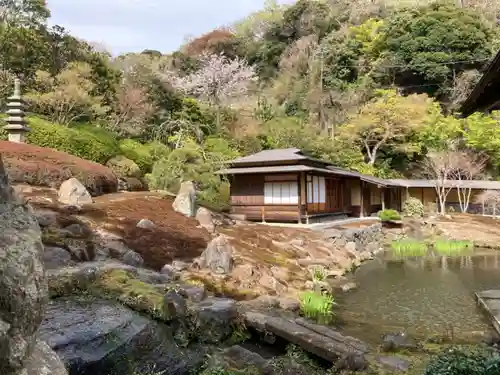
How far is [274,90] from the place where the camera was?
45.2 metres

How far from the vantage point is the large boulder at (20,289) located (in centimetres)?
185

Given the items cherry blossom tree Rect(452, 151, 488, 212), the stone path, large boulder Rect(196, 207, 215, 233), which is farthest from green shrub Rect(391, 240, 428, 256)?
cherry blossom tree Rect(452, 151, 488, 212)

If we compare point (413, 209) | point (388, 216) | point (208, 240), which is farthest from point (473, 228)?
point (208, 240)

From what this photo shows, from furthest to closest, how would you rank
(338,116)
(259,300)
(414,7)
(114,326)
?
(414,7) < (338,116) < (259,300) < (114,326)

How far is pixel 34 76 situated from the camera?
2244cm

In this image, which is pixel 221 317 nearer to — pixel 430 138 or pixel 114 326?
pixel 114 326

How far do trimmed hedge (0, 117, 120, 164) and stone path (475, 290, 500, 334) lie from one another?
54.8ft

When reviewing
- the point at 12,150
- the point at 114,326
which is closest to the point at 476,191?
the point at 12,150

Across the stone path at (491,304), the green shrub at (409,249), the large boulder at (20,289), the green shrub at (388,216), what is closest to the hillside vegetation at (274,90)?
the green shrub at (388,216)

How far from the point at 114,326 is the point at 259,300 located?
4.38 meters

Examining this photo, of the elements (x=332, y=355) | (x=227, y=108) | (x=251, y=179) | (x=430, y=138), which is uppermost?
(x=227, y=108)

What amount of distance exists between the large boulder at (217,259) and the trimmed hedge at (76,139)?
11946 millimetres

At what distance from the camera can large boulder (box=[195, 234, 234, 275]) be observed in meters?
10.1

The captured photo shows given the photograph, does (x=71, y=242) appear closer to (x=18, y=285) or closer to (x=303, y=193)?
(x=18, y=285)
